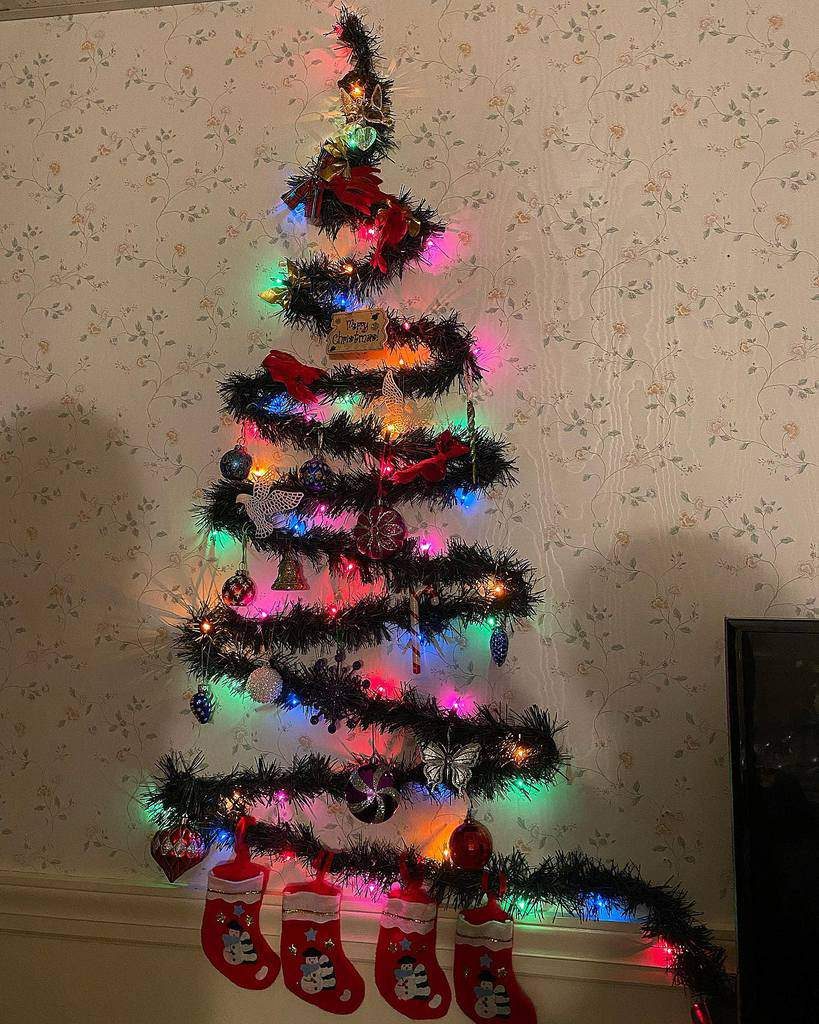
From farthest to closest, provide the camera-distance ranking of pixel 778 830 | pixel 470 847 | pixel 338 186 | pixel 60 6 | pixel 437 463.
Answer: pixel 60 6 < pixel 338 186 < pixel 437 463 < pixel 470 847 < pixel 778 830

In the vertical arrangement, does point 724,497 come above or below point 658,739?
above

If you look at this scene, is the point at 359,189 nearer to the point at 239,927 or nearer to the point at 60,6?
the point at 60,6

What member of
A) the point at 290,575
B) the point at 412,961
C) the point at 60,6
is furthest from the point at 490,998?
the point at 60,6

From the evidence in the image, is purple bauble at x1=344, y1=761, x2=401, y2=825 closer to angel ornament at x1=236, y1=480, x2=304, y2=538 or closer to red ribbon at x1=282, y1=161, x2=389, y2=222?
angel ornament at x1=236, y1=480, x2=304, y2=538

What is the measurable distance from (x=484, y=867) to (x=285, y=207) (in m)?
1.50

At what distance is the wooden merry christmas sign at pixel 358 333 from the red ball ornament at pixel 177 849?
1064 millimetres

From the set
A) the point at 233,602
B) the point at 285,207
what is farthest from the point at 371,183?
the point at 233,602

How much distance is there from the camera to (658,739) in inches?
62.4

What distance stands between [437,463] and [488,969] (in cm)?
99

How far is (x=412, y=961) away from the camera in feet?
5.06

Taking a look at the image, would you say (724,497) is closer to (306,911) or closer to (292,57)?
(306,911)

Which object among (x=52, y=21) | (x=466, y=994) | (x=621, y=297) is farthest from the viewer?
(x=52, y=21)

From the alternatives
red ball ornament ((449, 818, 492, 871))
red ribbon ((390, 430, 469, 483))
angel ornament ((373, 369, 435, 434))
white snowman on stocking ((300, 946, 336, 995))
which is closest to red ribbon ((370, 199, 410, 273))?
angel ornament ((373, 369, 435, 434))

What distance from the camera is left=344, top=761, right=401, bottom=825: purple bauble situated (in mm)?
1548
